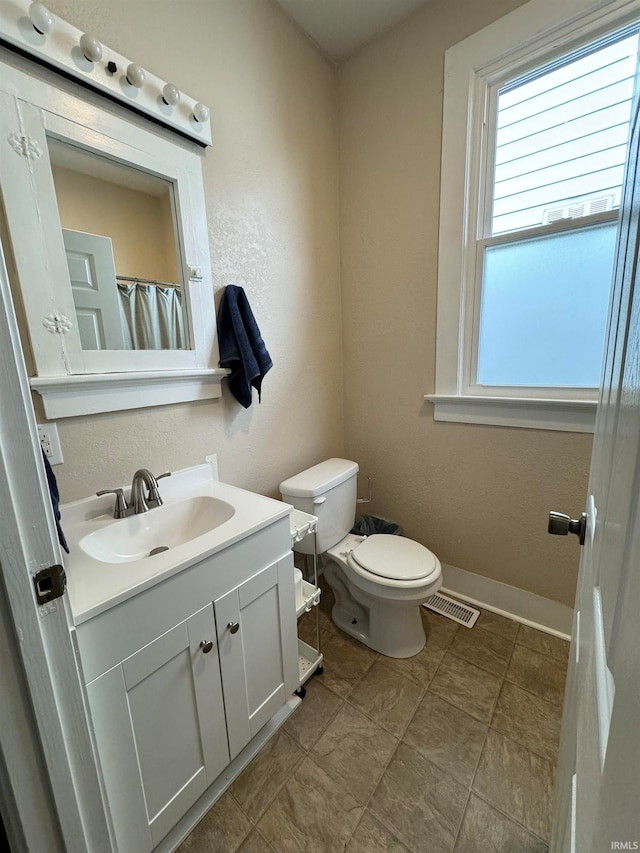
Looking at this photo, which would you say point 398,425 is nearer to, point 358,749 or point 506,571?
point 506,571

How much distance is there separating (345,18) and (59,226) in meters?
1.66

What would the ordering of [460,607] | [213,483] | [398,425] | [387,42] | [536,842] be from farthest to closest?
1. [398,425]
2. [460,607]
3. [387,42]
4. [213,483]
5. [536,842]

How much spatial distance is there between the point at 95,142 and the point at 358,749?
2.10 metres

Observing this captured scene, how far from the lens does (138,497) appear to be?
1088 millimetres

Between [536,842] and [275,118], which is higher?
[275,118]

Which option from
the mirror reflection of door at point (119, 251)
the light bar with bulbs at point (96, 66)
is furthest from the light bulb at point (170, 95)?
the mirror reflection of door at point (119, 251)

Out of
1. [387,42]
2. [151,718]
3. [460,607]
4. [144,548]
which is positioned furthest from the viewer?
[460,607]

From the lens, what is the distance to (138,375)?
1113mm

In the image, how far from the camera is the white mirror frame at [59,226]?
2.85 feet

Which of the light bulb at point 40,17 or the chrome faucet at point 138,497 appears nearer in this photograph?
the light bulb at point 40,17

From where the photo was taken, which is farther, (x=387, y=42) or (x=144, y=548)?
(x=387, y=42)

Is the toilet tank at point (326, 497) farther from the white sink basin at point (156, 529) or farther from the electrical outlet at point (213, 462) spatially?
the white sink basin at point (156, 529)

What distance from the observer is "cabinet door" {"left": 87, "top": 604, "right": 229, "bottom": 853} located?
0.74 metres

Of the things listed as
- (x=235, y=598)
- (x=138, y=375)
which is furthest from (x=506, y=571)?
(x=138, y=375)
